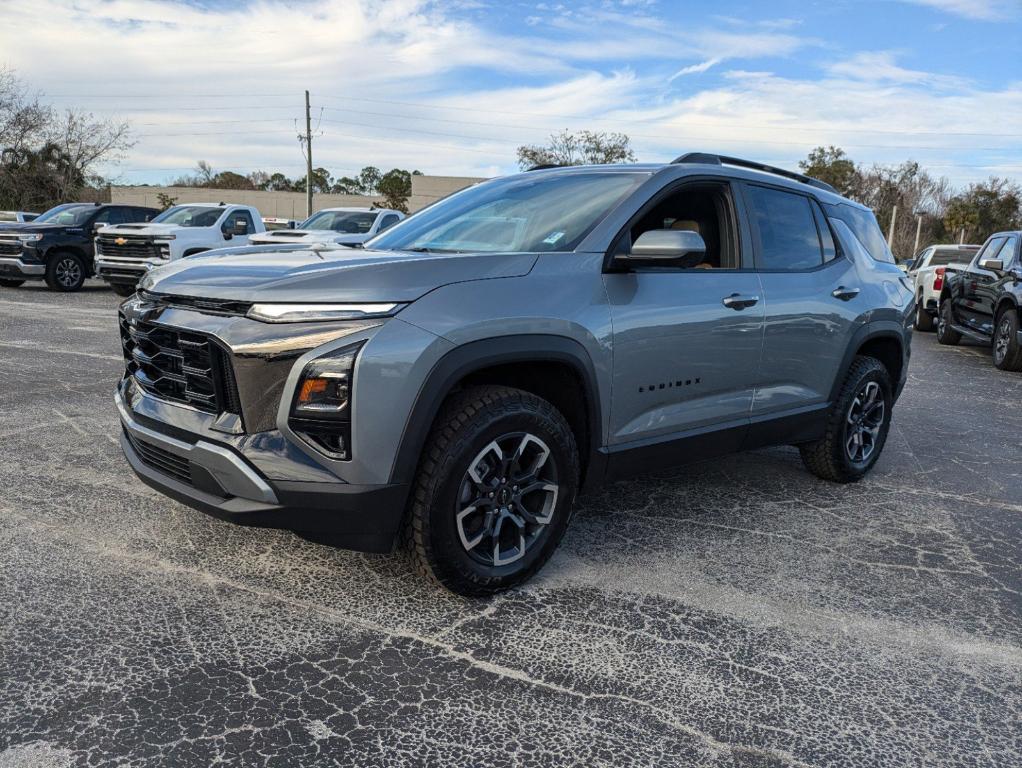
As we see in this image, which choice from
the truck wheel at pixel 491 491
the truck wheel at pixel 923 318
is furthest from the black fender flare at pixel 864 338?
the truck wheel at pixel 923 318

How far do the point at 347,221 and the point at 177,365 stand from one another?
1279 cm

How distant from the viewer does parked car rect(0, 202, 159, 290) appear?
16094 millimetres

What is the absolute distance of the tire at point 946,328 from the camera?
1355 centimetres

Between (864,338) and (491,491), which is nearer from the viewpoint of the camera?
(491,491)

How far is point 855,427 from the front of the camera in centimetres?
517

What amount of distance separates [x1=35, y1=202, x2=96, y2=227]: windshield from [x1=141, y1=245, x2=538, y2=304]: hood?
50.3ft

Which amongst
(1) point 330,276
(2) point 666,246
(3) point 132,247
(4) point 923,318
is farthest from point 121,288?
(4) point 923,318

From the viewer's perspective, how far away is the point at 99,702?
2541mm

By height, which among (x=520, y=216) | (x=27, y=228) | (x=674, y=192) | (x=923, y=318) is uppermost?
(x=674, y=192)

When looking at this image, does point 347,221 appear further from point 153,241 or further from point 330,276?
point 330,276

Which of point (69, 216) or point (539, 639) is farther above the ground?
point (69, 216)

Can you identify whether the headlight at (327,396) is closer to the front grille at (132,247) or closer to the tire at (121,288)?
the front grille at (132,247)

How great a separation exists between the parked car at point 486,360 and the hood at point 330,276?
1 cm

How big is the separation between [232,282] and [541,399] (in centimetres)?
124
